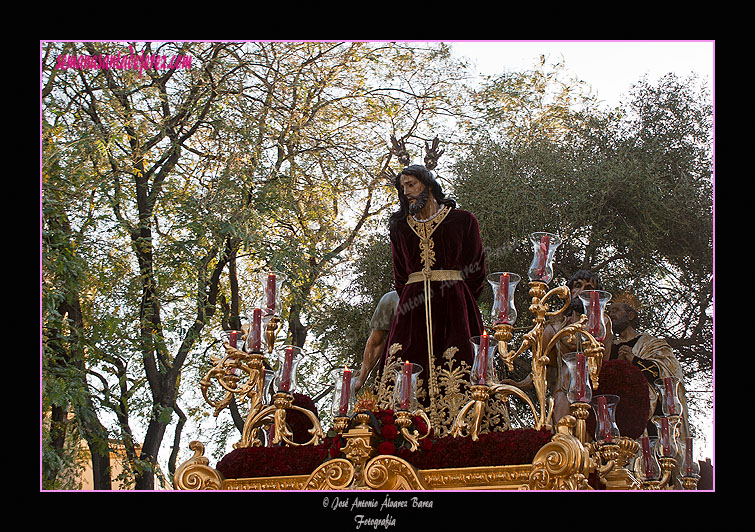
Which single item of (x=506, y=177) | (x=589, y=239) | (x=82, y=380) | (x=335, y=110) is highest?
(x=335, y=110)

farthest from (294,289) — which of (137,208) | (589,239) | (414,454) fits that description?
(414,454)

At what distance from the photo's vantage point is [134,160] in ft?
43.3

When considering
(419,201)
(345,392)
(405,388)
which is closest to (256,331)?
(345,392)

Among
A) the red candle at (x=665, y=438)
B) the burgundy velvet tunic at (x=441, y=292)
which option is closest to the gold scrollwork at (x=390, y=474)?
the burgundy velvet tunic at (x=441, y=292)

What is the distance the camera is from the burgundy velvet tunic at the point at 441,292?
25.0 feet

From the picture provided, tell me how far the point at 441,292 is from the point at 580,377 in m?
2.44

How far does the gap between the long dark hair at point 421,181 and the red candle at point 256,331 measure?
224 centimetres

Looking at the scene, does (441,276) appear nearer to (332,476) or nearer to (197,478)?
(332,476)

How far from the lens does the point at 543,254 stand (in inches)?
233

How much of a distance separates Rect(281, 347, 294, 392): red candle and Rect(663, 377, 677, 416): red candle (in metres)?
3.04

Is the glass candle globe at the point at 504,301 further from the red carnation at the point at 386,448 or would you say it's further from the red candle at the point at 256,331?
the red candle at the point at 256,331

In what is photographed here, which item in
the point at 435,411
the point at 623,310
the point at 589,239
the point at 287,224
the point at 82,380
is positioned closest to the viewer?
the point at 435,411

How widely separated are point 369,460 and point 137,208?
8554 mm

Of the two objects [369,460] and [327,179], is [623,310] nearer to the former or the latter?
[369,460]
